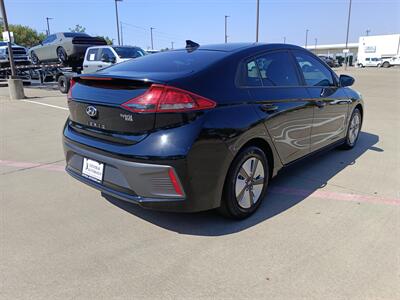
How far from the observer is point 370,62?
59062mm

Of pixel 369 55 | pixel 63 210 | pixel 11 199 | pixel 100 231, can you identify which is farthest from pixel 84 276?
pixel 369 55

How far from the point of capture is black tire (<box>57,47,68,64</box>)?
1798 cm

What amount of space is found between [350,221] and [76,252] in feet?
8.15

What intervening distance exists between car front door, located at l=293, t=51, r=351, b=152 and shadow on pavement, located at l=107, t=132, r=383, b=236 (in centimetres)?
37

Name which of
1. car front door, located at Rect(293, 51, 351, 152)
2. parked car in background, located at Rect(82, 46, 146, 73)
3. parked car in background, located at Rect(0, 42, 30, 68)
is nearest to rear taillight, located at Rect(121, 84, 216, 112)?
car front door, located at Rect(293, 51, 351, 152)

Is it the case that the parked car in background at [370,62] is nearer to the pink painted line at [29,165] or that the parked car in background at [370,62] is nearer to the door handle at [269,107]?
the door handle at [269,107]

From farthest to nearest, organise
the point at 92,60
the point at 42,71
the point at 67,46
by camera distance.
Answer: the point at 42,71, the point at 67,46, the point at 92,60

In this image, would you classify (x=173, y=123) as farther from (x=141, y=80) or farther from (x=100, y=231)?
(x=100, y=231)

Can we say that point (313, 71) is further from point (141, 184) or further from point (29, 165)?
point (29, 165)

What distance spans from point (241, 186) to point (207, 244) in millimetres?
620

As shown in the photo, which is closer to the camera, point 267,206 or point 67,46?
point 267,206

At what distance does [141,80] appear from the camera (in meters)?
2.81

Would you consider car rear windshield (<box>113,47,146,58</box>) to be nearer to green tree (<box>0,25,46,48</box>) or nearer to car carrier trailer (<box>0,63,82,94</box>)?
car carrier trailer (<box>0,63,82,94</box>)

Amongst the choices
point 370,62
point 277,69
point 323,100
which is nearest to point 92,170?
point 277,69
